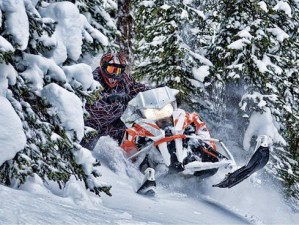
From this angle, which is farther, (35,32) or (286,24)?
(286,24)

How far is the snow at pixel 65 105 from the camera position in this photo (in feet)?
14.6

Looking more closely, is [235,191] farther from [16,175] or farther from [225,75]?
[16,175]

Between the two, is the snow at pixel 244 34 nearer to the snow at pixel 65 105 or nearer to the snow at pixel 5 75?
the snow at pixel 65 105

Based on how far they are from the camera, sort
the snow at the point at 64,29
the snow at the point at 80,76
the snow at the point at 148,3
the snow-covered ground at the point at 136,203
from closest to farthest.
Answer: the snow-covered ground at the point at 136,203 < the snow at the point at 64,29 < the snow at the point at 80,76 < the snow at the point at 148,3

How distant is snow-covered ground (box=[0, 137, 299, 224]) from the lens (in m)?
3.38

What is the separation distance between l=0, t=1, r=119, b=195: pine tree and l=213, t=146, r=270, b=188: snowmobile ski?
318 centimetres

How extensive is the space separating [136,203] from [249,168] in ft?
7.37

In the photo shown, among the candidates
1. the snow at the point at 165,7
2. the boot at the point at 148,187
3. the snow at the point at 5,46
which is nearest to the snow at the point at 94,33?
the snow at the point at 5,46

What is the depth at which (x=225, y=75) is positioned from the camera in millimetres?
11297

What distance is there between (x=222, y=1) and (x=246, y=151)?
3.92m

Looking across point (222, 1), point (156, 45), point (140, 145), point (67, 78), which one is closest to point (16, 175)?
point (67, 78)

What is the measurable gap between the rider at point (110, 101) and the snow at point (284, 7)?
3526mm

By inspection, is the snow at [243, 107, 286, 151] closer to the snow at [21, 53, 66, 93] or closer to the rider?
the rider

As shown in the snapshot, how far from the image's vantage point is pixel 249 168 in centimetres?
733
